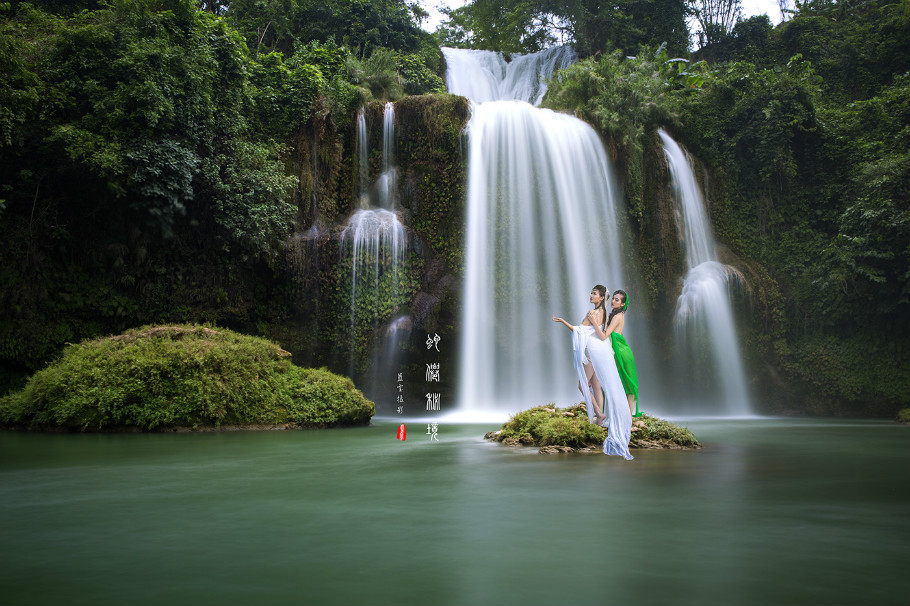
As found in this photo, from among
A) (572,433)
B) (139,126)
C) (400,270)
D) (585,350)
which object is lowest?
(572,433)

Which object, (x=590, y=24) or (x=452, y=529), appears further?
(x=590, y=24)

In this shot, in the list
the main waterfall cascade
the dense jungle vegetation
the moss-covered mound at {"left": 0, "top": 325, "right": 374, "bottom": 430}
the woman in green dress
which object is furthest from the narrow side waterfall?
the woman in green dress

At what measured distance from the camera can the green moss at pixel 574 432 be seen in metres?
8.27

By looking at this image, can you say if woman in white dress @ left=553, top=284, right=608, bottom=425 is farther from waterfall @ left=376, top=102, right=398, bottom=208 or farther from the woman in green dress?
waterfall @ left=376, top=102, right=398, bottom=208

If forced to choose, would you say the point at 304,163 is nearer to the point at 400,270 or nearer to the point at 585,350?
the point at 400,270

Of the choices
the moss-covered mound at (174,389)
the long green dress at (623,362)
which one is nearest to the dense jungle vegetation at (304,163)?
the moss-covered mound at (174,389)

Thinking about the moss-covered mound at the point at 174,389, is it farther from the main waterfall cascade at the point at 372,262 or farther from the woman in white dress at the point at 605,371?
the woman in white dress at the point at 605,371

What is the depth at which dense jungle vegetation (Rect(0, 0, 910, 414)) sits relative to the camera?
1383 cm

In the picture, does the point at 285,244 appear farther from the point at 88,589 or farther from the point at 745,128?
the point at 745,128

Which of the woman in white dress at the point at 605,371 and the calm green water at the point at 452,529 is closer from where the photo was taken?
the calm green water at the point at 452,529

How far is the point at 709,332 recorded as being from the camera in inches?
700

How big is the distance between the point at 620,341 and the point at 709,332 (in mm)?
11157

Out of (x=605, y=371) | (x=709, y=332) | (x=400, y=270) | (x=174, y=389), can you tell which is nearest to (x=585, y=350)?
(x=605, y=371)

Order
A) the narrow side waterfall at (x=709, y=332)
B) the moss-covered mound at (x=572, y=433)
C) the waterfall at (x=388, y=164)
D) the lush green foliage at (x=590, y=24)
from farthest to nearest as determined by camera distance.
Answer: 1. the lush green foliage at (x=590, y=24)
2. the narrow side waterfall at (x=709, y=332)
3. the waterfall at (x=388, y=164)
4. the moss-covered mound at (x=572, y=433)
